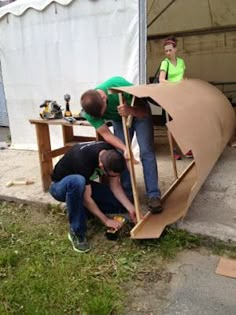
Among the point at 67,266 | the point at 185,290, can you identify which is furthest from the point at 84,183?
the point at 185,290

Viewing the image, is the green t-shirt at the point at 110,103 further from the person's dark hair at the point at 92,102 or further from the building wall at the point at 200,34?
the building wall at the point at 200,34

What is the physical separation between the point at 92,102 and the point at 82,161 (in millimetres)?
462

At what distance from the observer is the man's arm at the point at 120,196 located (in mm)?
2945

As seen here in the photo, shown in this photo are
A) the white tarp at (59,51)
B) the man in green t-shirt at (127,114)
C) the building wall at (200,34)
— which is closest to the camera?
the man in green t-shirt at (127,114)

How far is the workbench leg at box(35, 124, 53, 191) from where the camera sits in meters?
3.70

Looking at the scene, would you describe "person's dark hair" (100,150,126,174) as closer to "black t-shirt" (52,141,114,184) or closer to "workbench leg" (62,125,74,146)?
"black t-shirt" (52,141,114,184)

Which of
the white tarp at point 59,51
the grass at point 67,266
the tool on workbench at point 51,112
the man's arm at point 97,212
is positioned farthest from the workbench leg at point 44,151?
the white tarp at point 59,51

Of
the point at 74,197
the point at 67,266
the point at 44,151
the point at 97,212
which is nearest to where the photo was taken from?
the point at 67,266

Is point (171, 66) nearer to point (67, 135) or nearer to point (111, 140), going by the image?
point (67, 135)

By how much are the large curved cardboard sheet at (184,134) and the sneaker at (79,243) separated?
0.38m

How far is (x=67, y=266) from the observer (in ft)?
8.28

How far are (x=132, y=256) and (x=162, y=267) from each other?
0.81ft

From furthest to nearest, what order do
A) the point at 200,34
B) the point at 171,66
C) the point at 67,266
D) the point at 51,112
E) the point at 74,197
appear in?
1. the point at 200,34
2. the point at 171,66
3. the point at 51,112
4. the point at 74,197
5. the point at 67,266

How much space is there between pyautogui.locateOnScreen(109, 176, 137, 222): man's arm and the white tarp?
1.96 metres
